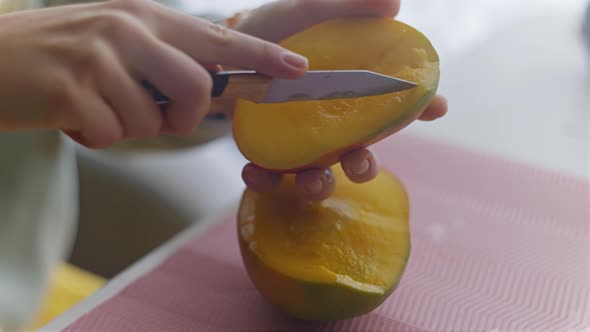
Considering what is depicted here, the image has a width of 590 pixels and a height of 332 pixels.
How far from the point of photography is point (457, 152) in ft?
2.63

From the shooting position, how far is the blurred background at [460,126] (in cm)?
89

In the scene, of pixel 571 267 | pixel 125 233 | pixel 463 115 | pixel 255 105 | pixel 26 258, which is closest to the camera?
pixel 255 105

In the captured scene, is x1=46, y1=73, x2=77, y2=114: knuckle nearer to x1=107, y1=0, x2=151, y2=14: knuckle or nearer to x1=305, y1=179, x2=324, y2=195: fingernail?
x1=107, y1=0, x2=151, y2=14: knuckle

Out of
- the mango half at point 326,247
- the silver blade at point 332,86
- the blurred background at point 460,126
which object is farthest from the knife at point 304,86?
the blurred background at point 460,126

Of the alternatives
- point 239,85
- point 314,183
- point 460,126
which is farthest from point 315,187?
point 460,126

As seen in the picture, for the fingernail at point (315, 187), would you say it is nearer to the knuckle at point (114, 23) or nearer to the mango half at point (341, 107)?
the mango half at point (341, 107)

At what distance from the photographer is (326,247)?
1.58ft

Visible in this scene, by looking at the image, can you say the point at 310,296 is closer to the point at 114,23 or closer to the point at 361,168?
the point at 361,168

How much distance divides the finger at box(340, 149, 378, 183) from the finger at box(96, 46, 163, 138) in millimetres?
154

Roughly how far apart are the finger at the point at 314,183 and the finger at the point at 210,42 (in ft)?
0.39

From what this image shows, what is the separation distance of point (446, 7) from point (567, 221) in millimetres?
678

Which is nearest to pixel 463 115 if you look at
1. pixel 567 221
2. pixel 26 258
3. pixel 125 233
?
pixel 567 221

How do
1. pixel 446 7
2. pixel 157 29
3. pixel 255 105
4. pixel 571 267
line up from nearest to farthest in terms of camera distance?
1. pixel 157 29
2. pixel 255 105
3. pixel 571 267
4. pixel 446 7

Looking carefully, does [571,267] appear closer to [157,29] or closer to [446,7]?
[157,29]
